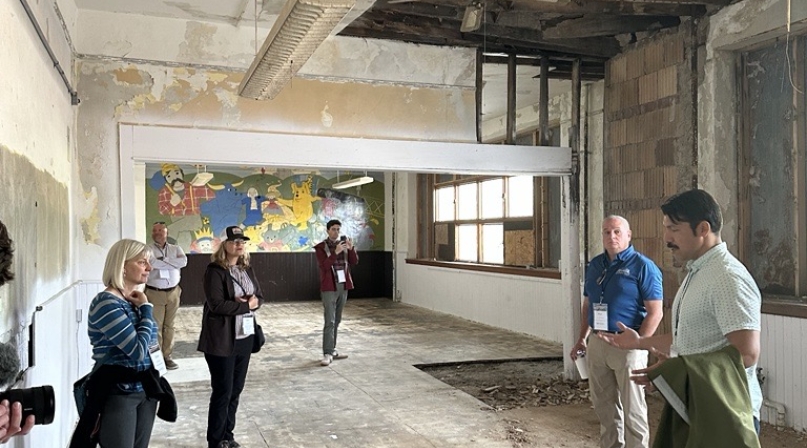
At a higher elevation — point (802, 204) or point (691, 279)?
point (802, 204)

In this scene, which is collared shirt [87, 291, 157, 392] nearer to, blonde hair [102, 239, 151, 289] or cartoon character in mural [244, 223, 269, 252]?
blonde hair [102, 239, 151, 289]

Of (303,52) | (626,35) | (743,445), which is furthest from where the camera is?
(626,35)

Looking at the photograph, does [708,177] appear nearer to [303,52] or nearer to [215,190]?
[303,52]

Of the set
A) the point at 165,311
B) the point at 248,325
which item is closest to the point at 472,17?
the point at 248,325

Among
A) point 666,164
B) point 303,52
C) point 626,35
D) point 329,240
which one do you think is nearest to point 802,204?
point 666,164

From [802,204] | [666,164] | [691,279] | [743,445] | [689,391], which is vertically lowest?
[743,445]

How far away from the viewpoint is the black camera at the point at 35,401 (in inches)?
65.1

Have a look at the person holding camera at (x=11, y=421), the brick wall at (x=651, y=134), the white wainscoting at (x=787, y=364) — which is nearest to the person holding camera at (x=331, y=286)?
the brick wall at (x=651, y=134)

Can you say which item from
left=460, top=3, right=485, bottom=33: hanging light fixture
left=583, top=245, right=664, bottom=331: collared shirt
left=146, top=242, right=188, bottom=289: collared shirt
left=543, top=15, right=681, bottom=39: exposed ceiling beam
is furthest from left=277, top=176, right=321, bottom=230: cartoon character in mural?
left=583, top=245, right=664, bottom=331: collared shirt

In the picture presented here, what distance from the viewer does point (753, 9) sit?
4.52 meters

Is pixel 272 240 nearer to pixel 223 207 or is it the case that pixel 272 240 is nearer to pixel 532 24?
Answer: pixel 223 207

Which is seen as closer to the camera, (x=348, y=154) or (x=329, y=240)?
(x=348, y=154)

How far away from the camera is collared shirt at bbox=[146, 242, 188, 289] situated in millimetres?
6359

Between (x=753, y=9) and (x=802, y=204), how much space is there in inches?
57.2
